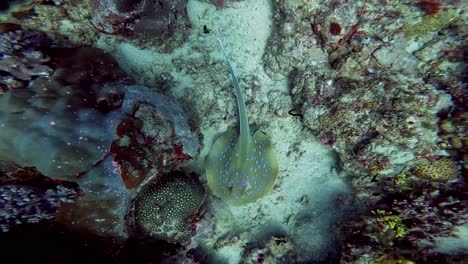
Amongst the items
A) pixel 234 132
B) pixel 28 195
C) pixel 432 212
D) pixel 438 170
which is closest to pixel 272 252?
pixel 234 132

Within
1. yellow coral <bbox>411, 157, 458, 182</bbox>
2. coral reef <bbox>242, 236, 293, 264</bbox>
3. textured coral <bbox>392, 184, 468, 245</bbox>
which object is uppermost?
yellow coral <bbox>411, 157, 458, 182</bbox>

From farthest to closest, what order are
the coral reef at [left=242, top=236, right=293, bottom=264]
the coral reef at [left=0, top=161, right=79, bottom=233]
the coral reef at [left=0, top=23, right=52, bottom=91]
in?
the coral reef at [left=242, top=236, right=293, bottom=264]
the coral reef at [left=0, top=23, right=52, bottom=91]
the coral reef at [left=0, top=161, right=79, bottom=233]

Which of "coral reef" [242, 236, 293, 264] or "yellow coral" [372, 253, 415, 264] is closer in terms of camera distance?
"yellow coral" [372, 253, 415, 264]

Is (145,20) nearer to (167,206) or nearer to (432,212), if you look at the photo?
(167,206)

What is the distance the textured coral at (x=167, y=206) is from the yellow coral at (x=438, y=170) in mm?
4431

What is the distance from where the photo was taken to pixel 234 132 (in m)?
5.87

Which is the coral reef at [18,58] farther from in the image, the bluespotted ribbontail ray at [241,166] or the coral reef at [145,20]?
the bluespotted ribbontail ray at [241,166]

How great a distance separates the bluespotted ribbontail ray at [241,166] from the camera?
17.9ft

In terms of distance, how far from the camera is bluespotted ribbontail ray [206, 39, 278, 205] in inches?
215

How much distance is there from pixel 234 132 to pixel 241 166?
83 centimetres

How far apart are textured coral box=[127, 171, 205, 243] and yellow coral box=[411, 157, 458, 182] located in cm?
443

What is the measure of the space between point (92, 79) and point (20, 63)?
3.63 ft

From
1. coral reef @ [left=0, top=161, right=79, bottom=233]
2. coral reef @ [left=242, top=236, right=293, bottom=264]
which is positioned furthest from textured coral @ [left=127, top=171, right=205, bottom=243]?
coral reef @ [left=242, top=236, right=293, bottom=264]

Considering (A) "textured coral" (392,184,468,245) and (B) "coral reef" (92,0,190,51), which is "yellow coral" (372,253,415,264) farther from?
(B) "coral reef" (92,0,190,51)
